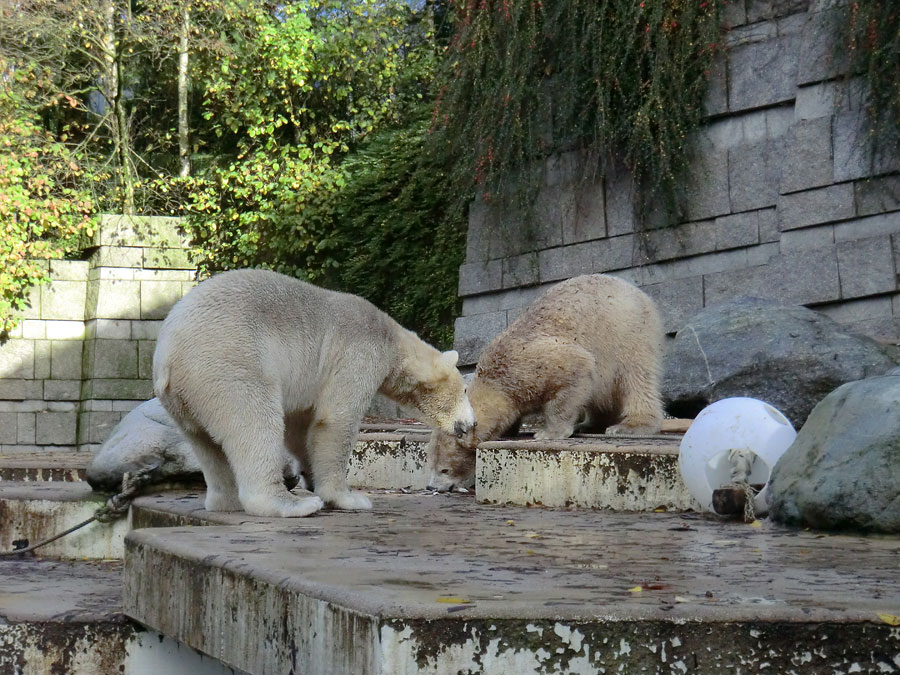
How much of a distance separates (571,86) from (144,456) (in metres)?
4.90

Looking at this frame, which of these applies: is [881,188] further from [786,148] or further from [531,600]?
[531,600]

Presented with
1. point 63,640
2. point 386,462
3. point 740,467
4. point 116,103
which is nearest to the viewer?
point 63,640

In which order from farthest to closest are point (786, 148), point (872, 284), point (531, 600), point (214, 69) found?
point (214, 69) < point (786, 148) < point (872, 284) < point (531, 600)

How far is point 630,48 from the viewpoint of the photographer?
8.27 metres

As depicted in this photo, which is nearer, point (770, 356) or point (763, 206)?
point (770, 356)

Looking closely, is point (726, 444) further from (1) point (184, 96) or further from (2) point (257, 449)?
(1) point (184, 96)

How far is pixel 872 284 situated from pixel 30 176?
977 centimetres

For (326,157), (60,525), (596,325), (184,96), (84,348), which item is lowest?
(60,525)

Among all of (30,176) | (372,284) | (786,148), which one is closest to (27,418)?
(30,176)

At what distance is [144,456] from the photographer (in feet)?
17.0

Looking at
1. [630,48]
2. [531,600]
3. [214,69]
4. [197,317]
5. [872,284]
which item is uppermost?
[214,69]

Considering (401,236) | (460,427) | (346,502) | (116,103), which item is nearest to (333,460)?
(346,502)

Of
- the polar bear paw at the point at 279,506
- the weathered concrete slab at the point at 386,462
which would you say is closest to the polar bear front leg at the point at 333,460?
the polar bear paw at the point at 279,506

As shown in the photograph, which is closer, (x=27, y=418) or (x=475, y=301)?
(x=475, y=301)
